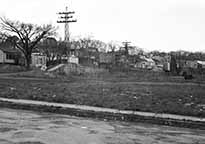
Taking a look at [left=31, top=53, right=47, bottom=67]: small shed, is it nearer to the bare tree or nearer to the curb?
the bare tree

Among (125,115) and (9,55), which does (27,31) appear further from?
(125,115)

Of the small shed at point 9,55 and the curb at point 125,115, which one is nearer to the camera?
the curb at point 125,115

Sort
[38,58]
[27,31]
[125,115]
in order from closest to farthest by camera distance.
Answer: [125,115] < [27,31] < [38,58]

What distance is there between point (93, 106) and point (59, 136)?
619 centimetres

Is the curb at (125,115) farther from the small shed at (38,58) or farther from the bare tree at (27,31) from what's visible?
the small shed at (38,58)

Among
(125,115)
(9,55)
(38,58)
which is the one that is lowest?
(125,115)

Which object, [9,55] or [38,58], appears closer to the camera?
[9,55]

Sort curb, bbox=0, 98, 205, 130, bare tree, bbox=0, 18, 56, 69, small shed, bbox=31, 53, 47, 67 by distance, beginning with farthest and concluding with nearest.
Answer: small shed, bbox=31, 53, 47, 67
bare tree, bbox=0, 18, 56, 69
curb, bbox=0, 98, 205, 130

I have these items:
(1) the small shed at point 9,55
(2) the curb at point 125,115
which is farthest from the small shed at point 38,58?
(2) the curb at point 125,115

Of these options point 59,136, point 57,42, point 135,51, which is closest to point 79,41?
point 57,42

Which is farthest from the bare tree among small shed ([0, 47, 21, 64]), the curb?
the curb

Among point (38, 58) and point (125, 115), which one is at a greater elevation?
point (38, 58)

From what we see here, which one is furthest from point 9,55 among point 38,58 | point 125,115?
point 125,115

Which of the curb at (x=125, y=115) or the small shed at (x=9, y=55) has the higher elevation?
the small shed at (x=9, y=55)
